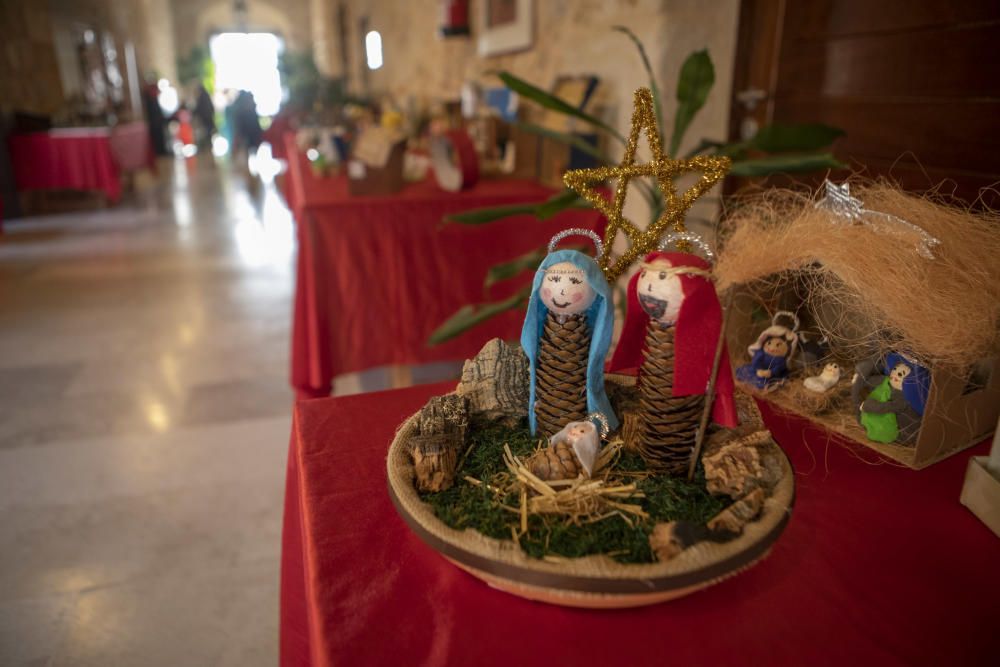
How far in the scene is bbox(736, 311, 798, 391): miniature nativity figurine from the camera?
93cm

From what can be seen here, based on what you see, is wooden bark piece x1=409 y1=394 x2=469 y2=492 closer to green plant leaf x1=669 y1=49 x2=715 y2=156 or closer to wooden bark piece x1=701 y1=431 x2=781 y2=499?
wooden bark piece x1=701 y1=431 x2=781 y2=499

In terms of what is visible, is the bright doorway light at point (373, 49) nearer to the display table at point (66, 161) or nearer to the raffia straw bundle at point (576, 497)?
the display table at point (66, 161)

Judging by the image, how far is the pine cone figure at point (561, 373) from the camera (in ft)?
2.35

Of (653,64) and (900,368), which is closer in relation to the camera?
(900,368)

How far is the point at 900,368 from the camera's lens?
31.2 inches

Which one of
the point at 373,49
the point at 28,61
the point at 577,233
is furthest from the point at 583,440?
the point at 28,61

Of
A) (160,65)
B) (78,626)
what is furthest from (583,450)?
(160,65)

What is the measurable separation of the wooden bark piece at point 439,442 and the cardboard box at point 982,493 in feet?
1.86

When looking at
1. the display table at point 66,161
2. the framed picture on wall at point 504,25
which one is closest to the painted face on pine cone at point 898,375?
the framed picture on wall at point 504,25

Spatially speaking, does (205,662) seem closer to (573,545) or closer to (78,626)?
(78,626)

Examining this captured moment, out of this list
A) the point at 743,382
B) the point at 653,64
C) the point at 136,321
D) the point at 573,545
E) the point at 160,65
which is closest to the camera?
the point at 573,545

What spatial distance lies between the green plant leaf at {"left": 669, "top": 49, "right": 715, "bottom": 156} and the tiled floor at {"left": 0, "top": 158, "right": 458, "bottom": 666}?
1.47 m

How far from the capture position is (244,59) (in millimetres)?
16812

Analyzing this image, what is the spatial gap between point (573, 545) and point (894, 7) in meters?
1.81
